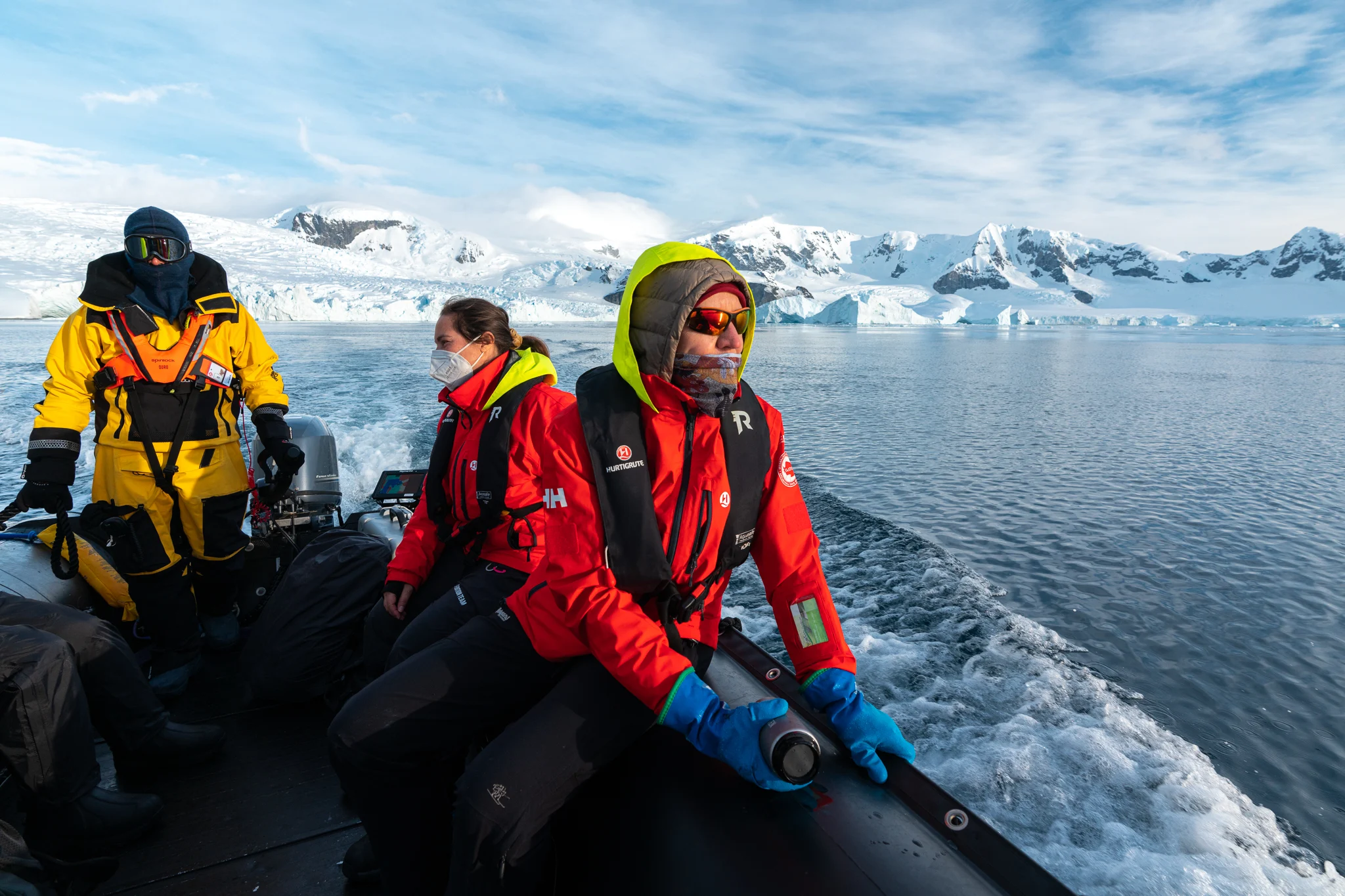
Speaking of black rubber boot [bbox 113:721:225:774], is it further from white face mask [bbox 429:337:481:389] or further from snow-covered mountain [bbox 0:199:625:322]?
snow-covered mountain [bbox 0:199:625:322]

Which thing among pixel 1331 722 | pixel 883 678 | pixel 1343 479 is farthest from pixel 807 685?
pixel 1343 479

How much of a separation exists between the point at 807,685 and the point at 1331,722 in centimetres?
351

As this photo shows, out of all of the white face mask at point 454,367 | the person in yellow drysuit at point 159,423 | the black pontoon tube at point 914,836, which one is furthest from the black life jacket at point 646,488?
the person in yellow drysuit at point 159,423

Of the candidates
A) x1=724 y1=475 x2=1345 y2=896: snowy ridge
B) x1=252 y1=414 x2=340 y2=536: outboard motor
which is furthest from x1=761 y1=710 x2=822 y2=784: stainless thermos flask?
x1=252 y1=414 x2=340 y2=536: outboard motor

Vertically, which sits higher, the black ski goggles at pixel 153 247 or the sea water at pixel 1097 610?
the black ski goggles at pixel 153 247

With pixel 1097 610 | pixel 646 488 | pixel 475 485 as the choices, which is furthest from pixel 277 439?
pixel 1097 610

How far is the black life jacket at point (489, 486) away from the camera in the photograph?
2248 millimetres

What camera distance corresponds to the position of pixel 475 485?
7.51 ft

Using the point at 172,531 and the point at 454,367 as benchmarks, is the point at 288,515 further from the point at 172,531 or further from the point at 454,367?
the point at 454,367

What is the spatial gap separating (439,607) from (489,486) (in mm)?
419

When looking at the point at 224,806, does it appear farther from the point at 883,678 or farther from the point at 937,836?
the point at 883,678

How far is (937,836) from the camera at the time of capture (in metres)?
1.29

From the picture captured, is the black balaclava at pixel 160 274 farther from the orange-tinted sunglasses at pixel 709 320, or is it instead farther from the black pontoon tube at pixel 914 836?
the black pontoon tube at pixel 914 836

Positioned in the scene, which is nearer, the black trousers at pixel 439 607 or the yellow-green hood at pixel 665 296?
the yellow-green hood at pixel 665 296
